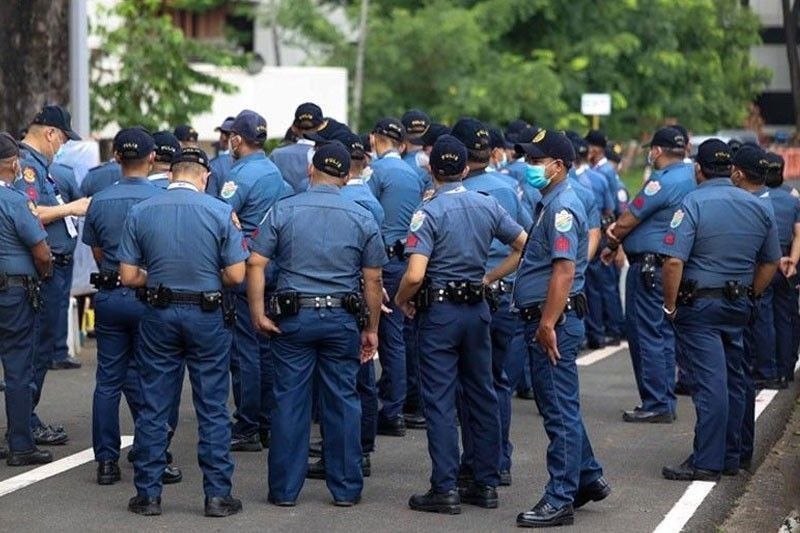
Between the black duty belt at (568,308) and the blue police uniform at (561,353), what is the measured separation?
0.07ft

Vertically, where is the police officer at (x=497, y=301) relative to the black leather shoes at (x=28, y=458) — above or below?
above

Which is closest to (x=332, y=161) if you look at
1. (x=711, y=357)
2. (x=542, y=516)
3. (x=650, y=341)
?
(x=542, y=516)

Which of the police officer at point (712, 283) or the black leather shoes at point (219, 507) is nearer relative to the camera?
the black leather shoes at point (219, 507)

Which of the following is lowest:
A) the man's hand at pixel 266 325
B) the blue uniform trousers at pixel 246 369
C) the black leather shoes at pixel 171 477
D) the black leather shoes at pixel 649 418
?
the black leather shoes at pixel 649 418

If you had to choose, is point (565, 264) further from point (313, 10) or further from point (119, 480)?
point (313, 10)

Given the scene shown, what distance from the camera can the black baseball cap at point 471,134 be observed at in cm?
1013

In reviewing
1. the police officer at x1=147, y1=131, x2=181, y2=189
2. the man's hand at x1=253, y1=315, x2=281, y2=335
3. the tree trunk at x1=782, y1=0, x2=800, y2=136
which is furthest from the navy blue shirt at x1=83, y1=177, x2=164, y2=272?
the tree trunk at x1=782, y1=0, x2=800, y2=136

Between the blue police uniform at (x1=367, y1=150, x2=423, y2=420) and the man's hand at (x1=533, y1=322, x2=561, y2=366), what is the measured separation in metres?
2.95

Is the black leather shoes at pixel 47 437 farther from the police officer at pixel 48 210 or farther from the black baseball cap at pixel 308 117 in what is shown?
the black baseball cap at pixel 308 117

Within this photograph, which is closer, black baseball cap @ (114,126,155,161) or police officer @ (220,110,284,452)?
black baseball cap @ (114,126,155,161)

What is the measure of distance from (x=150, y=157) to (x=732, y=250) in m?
3.55

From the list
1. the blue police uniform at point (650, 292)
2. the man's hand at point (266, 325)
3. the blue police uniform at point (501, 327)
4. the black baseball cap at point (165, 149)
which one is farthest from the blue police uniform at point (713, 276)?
the black baseball cap at point (165, 149)

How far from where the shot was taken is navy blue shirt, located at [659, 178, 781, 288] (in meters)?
10.1

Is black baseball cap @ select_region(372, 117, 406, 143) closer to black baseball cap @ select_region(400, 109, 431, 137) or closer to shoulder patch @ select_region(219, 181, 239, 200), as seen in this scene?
black baseball cap @ select_region(400, 109, 431, 137)
